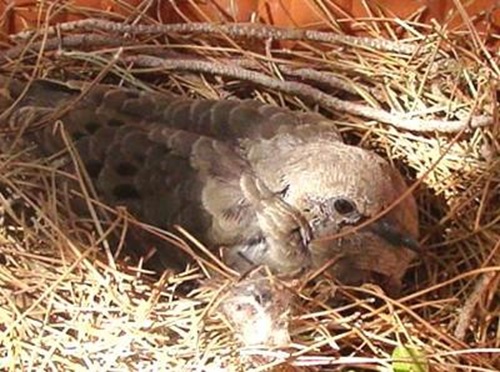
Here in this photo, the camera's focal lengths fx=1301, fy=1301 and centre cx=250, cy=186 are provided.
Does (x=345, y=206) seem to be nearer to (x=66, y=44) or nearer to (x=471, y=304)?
(x=471, y=304)

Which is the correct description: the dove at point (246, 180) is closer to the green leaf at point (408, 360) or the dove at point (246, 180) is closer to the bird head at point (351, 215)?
the bird head at point (351, 215)

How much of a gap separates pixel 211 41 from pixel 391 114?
0.43 m

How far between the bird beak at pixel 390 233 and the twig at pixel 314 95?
0.34 metres

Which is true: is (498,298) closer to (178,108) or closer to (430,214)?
(430,214)

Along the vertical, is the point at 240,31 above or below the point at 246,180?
above

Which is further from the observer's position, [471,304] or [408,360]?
[471,304]

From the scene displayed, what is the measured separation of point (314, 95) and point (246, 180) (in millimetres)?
390

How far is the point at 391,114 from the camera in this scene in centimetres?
253

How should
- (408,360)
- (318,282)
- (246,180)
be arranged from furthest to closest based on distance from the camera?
(246,180), (318,282), (408,360)

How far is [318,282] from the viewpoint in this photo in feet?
7.09

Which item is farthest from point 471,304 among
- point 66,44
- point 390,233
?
point 66,44

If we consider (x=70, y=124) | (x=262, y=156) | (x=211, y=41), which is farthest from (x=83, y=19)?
(x=262, y=156)

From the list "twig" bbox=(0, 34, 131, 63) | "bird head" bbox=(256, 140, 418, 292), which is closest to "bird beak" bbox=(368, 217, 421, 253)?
"bird head" bbox=(256, 140, 418, 292)

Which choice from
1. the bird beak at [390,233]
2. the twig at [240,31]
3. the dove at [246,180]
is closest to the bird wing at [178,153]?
the dove at [246,180]
